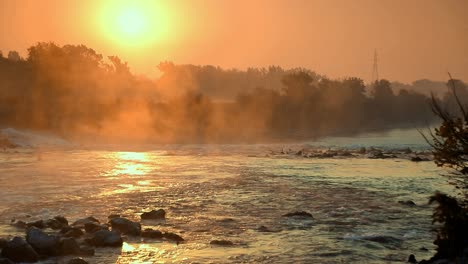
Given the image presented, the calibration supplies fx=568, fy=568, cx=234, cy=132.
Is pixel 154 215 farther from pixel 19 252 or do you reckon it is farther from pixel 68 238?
pixel 19 252

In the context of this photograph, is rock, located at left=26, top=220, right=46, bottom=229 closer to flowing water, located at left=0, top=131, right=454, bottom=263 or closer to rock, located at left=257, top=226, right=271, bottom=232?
flowing water, located at left=0, top=131, right=454, bottom=263

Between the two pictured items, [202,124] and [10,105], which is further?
[202,124]

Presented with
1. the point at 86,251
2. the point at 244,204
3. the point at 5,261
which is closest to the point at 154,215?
the point at 244,204

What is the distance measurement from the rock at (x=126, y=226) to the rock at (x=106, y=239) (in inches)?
56.1

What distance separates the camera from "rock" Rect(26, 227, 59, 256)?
648 inches

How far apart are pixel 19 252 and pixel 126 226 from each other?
15.4 feet

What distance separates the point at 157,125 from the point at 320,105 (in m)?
43.9

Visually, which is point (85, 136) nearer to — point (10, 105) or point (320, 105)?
point (10, 105)

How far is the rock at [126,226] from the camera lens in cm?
1961

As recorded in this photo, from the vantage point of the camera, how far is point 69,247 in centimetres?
1677

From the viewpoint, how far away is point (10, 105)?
301 feet

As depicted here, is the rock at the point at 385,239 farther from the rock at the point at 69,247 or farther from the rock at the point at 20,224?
the rock at the point at 20,224

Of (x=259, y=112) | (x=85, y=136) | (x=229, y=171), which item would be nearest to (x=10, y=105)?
(x=85, y=136)

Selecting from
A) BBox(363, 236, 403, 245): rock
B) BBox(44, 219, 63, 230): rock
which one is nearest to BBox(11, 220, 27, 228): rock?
BBox(44, 219, 63, 230): rock
